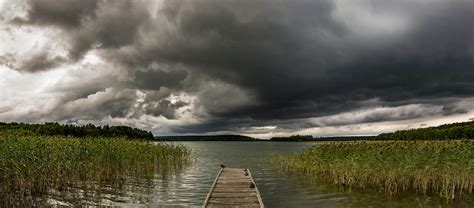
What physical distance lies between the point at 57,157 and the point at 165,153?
16065mm

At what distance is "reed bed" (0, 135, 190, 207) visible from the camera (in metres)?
15.6

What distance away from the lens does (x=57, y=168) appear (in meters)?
18.2

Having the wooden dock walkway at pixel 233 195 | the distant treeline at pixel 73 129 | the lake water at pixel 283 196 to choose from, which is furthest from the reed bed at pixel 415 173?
the distant treeline at pixel 73 129

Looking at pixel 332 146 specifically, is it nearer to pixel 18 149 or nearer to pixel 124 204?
pixel 124 204

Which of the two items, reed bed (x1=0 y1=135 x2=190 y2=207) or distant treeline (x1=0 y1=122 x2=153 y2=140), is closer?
reed bed (x1=0 y1=135 x2=190 y2=207)

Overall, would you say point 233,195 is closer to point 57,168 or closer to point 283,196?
point 283,196

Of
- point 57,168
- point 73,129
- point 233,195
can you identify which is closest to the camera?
point 233,195

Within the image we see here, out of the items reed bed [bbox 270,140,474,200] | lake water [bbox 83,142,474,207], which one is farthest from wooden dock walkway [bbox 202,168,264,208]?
reed bed [bbox 270,140,474,200]

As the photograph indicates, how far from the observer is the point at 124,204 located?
54.7 ft

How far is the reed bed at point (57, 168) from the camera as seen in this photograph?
15.6m

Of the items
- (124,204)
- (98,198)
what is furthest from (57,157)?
(124,204)

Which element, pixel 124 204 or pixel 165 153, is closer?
pixel 124 204

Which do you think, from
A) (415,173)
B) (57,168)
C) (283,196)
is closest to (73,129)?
(57,168)

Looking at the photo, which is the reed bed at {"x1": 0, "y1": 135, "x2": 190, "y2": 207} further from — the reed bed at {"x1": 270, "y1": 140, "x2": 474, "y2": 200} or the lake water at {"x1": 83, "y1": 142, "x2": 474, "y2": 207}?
the reed bed at {"x1": 270, "y1": 140, "x2": 474, "y2": 200}
